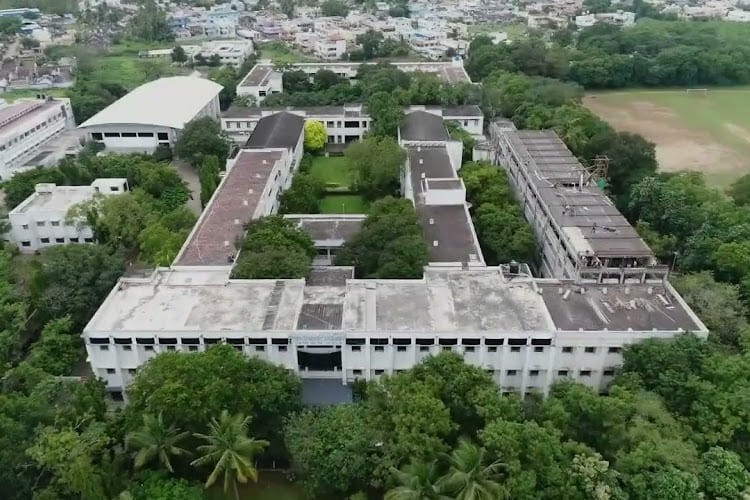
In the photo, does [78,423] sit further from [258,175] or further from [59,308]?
[258,175]

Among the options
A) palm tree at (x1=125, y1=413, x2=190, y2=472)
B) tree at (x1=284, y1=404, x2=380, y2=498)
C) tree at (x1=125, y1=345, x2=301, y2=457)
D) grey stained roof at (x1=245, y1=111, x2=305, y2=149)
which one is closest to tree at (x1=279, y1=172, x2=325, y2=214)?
grey stained roof at (x1=245, y1=111, x2=305, y2=149)

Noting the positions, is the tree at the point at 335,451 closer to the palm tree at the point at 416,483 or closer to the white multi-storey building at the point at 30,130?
the palm tree at the point at 416,483

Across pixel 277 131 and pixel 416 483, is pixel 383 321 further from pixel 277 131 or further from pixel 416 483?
pixel 277 131

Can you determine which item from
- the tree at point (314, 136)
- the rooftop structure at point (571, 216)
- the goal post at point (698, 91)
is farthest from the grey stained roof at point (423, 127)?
the goal post at point (698, 91)

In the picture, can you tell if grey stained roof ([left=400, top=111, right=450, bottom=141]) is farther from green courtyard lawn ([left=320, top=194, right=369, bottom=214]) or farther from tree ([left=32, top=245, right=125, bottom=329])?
tree ([left=32, top=245, right=125, bottom=329])

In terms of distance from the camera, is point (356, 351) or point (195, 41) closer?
point (356, 351)

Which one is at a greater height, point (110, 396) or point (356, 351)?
point (356, 351)

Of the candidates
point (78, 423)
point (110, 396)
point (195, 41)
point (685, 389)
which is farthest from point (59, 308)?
point (195, 41)
